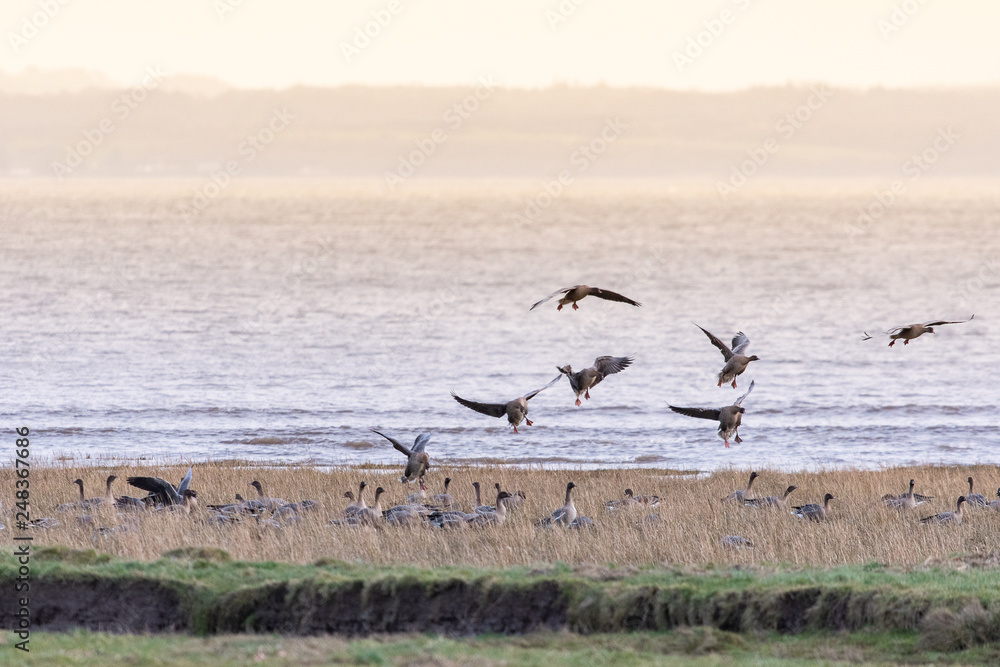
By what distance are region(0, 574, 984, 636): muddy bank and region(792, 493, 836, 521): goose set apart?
837 cm

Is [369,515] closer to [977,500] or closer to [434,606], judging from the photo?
[434,606]

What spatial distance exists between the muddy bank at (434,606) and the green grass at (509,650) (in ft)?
1.15

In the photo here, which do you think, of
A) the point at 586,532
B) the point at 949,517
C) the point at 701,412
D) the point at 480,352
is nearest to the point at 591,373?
the point at 701,412

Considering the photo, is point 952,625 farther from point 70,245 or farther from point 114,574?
point 70,245

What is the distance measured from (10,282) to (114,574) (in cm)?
9223

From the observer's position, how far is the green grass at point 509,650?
1028 cm

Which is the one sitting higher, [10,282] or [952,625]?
[10,282]

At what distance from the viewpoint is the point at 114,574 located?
43.2ft

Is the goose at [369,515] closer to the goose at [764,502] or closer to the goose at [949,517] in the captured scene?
the goose at [764,502]

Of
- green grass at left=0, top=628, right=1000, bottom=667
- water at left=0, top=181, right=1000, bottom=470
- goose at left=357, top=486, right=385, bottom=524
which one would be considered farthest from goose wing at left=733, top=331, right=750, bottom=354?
water at left=0, top=181, right=1000, bottom=470

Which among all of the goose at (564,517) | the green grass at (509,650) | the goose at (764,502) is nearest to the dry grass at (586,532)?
the goose at (764,502)

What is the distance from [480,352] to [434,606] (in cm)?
4766

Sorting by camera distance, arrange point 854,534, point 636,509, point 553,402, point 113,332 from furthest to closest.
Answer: point 113,332 → point 553,402 → point 636,509 → point 854,534

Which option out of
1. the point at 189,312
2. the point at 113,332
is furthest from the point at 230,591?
the point at 189,312
